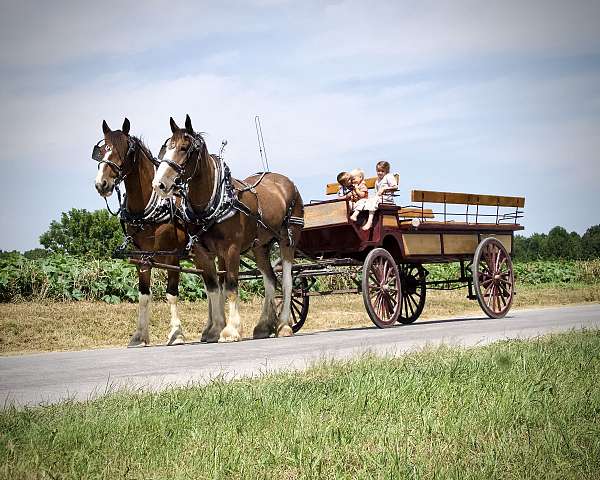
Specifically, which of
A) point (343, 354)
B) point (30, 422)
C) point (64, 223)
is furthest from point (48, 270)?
point (64, 223)

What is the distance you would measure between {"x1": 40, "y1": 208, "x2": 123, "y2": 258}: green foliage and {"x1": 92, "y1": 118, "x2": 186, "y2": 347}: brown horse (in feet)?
216

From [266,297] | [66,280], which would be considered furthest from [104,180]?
[66,280]

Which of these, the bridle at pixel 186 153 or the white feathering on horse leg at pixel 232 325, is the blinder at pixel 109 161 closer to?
the bridle at pixel 186 153

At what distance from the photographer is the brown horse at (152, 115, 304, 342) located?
428 inches

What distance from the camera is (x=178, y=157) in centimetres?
1070

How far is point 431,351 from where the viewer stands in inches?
338

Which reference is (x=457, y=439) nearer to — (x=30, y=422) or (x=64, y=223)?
(x=30, y=422)

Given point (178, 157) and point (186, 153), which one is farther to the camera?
point (186, 153)

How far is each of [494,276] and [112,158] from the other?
793cm

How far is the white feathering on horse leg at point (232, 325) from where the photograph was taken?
11.5 metres

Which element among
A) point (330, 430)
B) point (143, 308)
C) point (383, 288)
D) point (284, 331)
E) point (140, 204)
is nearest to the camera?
point (330, 430)

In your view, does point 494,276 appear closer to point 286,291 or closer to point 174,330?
point 286,291

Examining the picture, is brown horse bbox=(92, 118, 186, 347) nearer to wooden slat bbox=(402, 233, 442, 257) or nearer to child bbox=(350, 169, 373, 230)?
child bbox=(350, 169, 373, 230)

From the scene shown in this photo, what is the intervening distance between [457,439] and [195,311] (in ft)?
45.8
